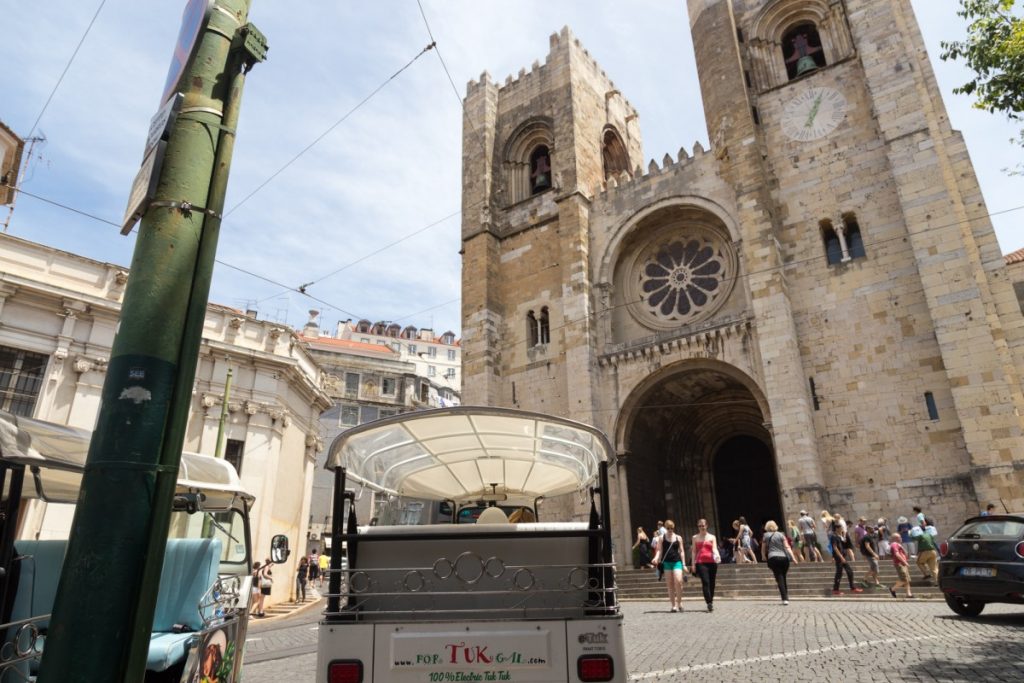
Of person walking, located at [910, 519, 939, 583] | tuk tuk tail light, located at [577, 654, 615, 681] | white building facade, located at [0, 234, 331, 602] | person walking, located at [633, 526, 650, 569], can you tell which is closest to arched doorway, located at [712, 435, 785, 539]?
person walking, located at [633, 526, 650, 569]

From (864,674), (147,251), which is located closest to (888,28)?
(864,674)

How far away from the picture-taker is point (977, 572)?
679 cm

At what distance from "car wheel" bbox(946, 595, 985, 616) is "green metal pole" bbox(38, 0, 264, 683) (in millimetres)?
8503

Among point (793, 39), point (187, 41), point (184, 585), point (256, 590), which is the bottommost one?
point (256, 590)

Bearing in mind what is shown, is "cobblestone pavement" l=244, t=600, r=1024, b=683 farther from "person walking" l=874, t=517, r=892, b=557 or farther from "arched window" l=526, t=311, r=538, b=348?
"arched window" l=526, t=311, r=538, b=348

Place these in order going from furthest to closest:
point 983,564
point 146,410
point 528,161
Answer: point 528,161, point 983,564, point 146,410

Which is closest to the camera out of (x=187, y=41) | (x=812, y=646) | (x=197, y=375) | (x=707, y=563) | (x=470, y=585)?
(x=187, y=41)

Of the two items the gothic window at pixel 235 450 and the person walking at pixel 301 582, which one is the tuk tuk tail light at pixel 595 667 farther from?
the person walking at pixel 301 582

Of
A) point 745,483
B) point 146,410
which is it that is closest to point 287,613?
point 745,483

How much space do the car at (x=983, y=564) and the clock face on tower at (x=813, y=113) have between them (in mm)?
13372

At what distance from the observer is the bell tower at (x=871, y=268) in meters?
13.2

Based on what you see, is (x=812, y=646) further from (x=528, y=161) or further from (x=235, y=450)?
(x=528, y=161)

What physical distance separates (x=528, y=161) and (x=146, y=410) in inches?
973

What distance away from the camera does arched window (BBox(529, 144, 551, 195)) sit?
24.4 metres
